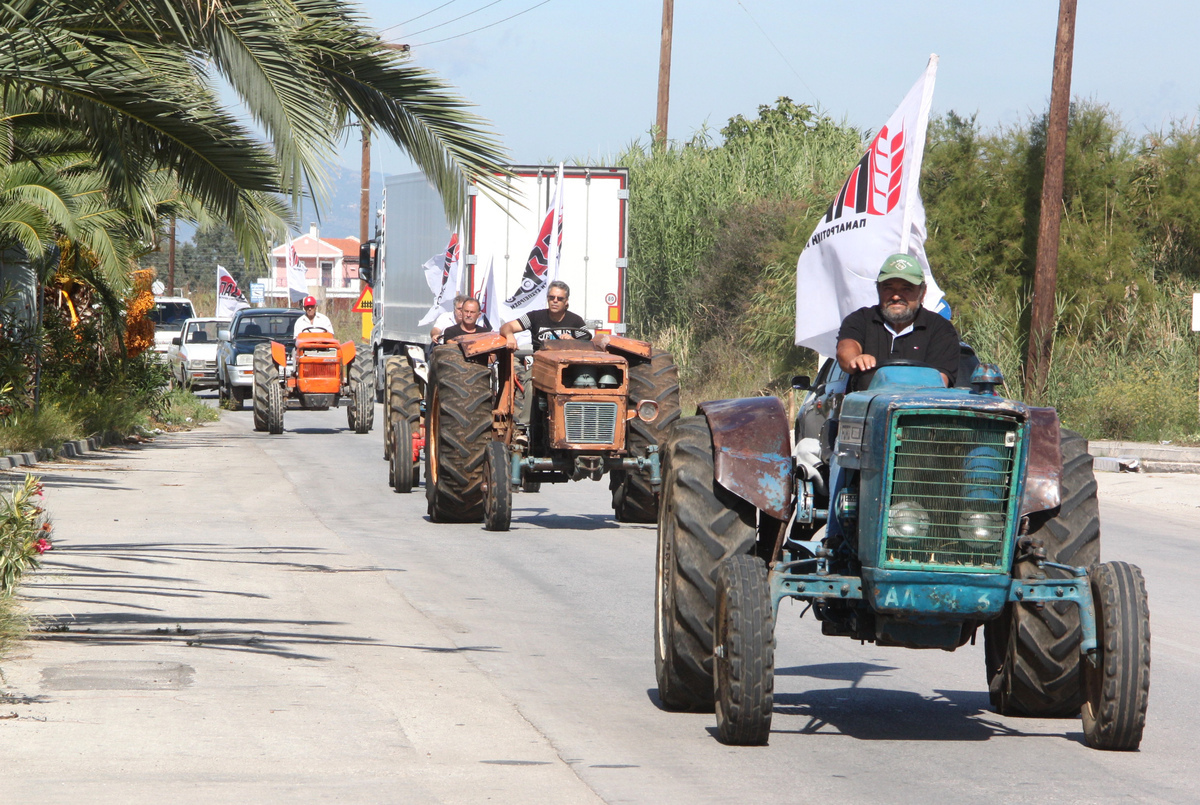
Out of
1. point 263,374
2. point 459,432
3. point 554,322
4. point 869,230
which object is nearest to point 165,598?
point 459,432

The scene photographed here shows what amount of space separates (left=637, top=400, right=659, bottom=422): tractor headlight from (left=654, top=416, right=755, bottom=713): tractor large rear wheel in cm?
→ 640

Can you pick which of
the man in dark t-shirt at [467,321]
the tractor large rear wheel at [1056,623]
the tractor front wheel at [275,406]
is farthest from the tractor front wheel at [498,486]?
the tractor front wheel at [275,406]

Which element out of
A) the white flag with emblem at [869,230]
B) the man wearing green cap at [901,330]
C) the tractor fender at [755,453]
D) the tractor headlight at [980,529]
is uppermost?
the white flag with emblem at [869,230]

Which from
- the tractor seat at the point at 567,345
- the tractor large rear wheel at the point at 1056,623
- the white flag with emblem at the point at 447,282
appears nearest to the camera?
the tractor large rear wheel at the point at 1056,623

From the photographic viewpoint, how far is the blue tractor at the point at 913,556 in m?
5.90

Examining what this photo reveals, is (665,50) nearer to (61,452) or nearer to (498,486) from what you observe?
(61,452)

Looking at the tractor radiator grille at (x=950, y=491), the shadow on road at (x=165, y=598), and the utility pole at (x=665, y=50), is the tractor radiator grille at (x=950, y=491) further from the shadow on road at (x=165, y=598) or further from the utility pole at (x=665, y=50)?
the utility pole at (x=665, y=50)

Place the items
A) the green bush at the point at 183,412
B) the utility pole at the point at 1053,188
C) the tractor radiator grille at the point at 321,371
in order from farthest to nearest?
the green bush at the point at 183,412, the tractor radiator grille at the point at 321,371, the utility pole at the point at 1053,188

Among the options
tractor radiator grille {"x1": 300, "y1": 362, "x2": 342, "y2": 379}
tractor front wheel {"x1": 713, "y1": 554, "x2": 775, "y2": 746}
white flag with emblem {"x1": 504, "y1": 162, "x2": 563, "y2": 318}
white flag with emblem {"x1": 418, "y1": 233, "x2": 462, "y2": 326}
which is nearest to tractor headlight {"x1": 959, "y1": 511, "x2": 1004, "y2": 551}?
tractor front wheel {"x1": 713, "y1": 554, "x2": 775, "y2": 746}

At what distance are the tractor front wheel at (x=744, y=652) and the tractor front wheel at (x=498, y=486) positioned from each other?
6996 millimetres

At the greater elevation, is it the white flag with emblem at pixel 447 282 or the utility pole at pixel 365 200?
the utility pole at pixel 365 200

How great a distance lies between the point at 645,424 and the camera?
44.0ft

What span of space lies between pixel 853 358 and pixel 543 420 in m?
7.07

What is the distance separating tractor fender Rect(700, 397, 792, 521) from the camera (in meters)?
6.57
